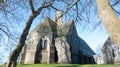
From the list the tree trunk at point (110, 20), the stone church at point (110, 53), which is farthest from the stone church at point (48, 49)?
the tree trunk at point (110, 20)

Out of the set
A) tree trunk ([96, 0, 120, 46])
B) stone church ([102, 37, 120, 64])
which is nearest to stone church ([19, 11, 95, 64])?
stone church ([102, 37, 120, 64])

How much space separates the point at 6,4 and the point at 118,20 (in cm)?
845

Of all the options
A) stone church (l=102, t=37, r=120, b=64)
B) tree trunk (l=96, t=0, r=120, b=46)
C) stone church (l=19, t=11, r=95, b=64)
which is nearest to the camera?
tree trunk (l=96, t=0, r=120, b=46)

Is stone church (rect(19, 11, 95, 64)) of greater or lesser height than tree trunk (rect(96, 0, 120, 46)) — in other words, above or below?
above

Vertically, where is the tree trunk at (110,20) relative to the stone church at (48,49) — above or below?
below

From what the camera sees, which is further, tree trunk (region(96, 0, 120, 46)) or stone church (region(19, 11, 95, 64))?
stone church (region(19, 11, 95, 64))

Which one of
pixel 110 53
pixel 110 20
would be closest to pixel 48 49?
pixel 110 53

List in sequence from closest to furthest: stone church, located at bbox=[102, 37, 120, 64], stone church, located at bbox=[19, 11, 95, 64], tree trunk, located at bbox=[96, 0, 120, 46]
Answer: tree trunk, located at bbox=[96, 0, 120, 46] < stone church, located at bbox=[19, 11, 95, 64] < stone church, located at bbox=[102, 37, 120, 64]

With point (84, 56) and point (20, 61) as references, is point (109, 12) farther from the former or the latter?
point (84, 56)

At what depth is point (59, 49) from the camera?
44375 millimetres

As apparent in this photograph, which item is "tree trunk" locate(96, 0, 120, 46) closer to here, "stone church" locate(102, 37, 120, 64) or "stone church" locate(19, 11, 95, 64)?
"stone church" locate(19, 11, 95, 64)

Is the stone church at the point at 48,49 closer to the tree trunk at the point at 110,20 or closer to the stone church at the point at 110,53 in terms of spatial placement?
the stone church at the point at 110,53

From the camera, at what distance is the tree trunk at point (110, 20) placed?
14.1ft

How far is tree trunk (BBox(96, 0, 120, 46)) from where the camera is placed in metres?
4.30
